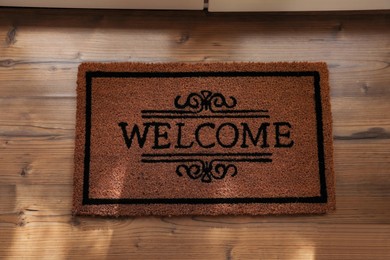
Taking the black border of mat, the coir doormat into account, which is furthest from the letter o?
the black border of mat

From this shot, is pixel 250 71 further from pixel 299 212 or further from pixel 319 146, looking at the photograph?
pixel 299 212

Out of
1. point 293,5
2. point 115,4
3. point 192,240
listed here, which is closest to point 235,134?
point 192,240

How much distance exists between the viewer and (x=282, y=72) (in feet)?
4.98

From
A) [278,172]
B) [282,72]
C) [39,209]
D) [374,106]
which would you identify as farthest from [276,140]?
[39,209]

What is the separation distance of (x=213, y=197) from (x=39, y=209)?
21.3 inches

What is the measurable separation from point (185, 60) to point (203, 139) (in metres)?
0.28

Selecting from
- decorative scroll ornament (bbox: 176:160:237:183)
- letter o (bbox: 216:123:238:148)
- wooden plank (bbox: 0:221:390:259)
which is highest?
letter o (bbox: 216:123:238:148)

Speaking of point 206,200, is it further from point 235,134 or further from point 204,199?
point 235,134

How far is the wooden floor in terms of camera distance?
1396 millimetres

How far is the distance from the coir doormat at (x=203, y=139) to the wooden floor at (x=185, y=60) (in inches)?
1.6

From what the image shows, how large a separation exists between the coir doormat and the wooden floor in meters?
0.04

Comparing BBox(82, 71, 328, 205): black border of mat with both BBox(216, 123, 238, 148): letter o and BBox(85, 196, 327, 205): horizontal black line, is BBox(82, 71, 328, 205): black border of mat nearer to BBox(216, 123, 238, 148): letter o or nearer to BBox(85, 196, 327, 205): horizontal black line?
BBox(85, 196, 327, 205): horizontal black line

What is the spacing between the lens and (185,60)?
1.54 metres

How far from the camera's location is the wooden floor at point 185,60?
1396 millimetres
